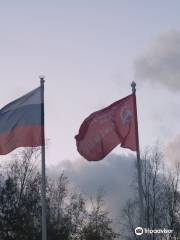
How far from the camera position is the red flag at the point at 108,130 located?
20484 mm

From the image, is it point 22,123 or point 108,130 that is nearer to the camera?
point 108,130

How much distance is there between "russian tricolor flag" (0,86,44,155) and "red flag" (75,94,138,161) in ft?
6.81

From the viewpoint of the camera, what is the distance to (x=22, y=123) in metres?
22.2

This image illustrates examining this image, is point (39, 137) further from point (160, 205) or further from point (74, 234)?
point (74, 234)

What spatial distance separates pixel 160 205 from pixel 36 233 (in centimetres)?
1258

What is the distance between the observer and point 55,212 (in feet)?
204

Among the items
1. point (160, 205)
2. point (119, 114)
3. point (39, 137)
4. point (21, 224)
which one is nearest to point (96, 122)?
point (119, 114)

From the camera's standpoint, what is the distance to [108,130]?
2075cm

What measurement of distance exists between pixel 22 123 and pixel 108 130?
3.59 m

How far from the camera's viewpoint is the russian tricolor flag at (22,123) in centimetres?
2184

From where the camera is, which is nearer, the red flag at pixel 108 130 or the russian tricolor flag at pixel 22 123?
the red flag at pixel 108 130

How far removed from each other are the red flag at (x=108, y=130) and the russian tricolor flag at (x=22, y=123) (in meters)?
2.08

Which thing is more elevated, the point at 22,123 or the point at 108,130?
the point at 22,123

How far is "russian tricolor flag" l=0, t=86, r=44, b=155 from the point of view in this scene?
71.7 feet
